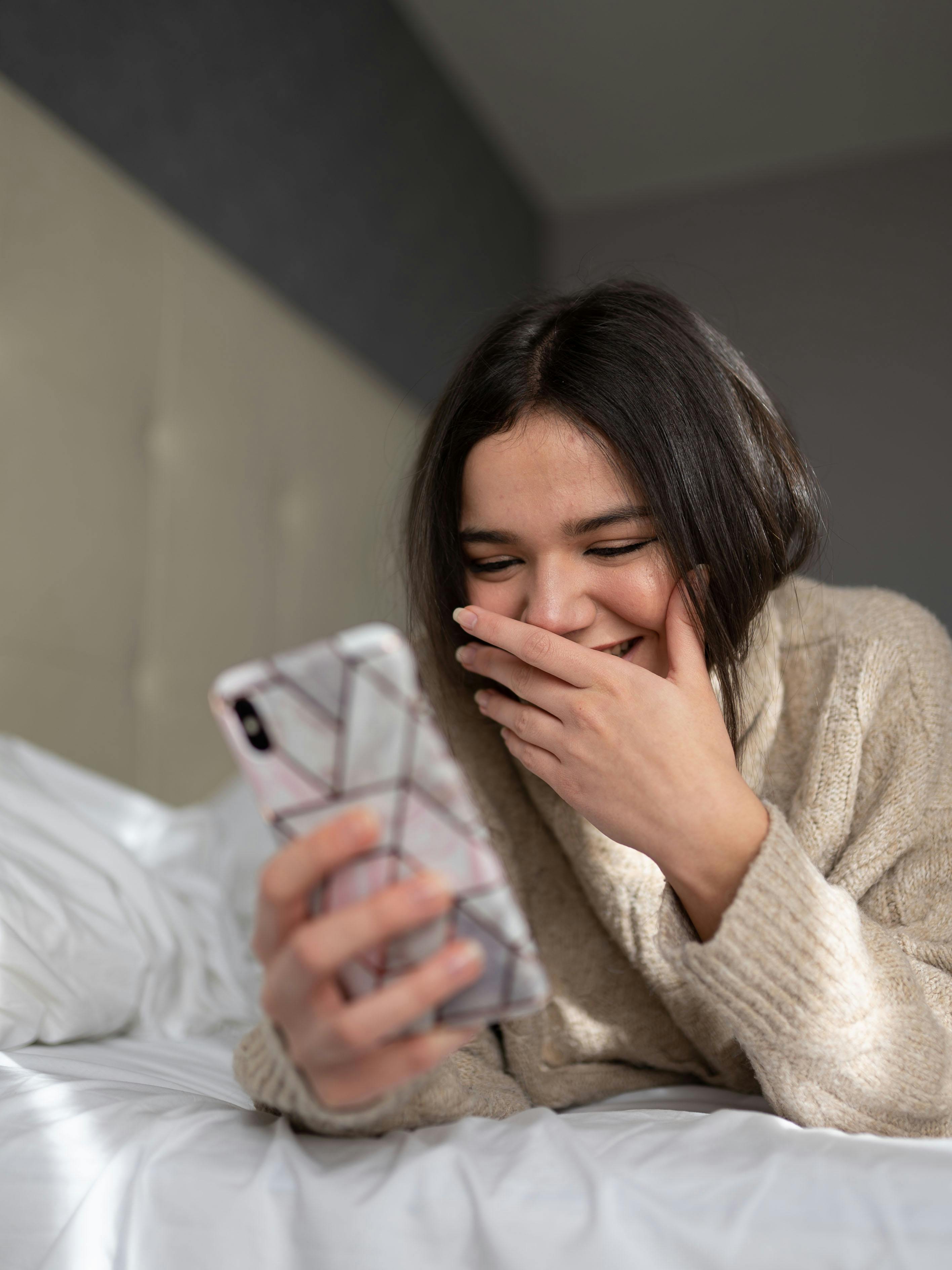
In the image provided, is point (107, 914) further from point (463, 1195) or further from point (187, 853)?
point (463, 1195)

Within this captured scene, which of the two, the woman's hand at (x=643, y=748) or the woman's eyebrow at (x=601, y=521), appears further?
the woman's eyebrow at (x=601, y=521)

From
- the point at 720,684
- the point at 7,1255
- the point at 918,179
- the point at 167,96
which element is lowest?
the point at 7,1255

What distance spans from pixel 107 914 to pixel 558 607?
517mm

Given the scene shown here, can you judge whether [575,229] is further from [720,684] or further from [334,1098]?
[334,1098]

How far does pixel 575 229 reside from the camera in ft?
10.1

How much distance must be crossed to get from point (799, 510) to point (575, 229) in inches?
93.3

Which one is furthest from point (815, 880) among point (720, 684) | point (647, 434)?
point (647, 434)

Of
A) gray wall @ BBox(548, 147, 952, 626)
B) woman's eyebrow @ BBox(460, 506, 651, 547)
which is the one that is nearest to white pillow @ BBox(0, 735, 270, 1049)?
woman's eyebrow @ BBox(460, 506, 651, 547)

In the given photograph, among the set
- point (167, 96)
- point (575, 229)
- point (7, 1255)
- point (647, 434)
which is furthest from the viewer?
point (575, 229)

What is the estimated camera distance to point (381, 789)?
49cm

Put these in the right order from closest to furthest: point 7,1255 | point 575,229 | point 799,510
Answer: point 7,1255, point 799,510, point 575,229

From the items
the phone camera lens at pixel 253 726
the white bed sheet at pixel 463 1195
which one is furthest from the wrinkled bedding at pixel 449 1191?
the phone camera lens at pixel 253 726

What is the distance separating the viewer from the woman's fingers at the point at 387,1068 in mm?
491

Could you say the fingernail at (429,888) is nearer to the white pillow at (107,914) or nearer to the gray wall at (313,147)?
the white pillow at (107,914)
